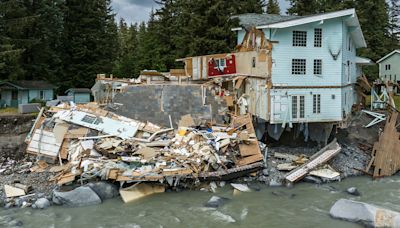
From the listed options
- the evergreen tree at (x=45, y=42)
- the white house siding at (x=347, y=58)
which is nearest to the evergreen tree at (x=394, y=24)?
the white house siding at (x=347, y=58)

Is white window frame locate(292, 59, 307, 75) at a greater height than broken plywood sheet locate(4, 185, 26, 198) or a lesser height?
greater

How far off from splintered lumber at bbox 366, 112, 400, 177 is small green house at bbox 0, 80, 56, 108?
1077 inches

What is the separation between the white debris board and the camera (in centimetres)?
1892

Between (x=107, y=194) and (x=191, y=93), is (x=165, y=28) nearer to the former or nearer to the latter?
(x=191, y=93)

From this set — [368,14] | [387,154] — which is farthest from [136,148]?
[368,14]

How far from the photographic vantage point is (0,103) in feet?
100

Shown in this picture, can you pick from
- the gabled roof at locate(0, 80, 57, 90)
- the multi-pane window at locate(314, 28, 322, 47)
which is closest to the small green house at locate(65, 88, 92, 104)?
the gabled roof at locate(0, 80, 57, 90)

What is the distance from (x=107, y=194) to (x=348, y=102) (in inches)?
708

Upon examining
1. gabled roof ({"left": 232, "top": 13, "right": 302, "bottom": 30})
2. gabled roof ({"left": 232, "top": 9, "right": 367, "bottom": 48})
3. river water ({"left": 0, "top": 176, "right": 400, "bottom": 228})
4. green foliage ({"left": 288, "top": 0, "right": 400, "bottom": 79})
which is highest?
green foliage ({"left": 288, "top": 0, "right": 400, "bottom": 79})

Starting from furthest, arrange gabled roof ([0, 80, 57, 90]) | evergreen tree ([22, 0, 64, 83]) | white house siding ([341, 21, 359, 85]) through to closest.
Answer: evergreen tree ([22, 0, 64, 83]), gabled roof ([0, 80, 57, 90]), white house siding ([341, 21, 359, 85])

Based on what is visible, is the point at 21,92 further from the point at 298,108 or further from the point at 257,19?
the point at 298,108

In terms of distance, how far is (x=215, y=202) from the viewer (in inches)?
613

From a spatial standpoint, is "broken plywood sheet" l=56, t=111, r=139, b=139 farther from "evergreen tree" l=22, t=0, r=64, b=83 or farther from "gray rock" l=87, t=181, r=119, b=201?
"evergreen tree" l=22, t=0, r=64, b=83

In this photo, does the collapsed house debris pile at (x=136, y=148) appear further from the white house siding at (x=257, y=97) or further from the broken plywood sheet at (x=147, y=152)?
the white house siding at (x=257, y=97)
